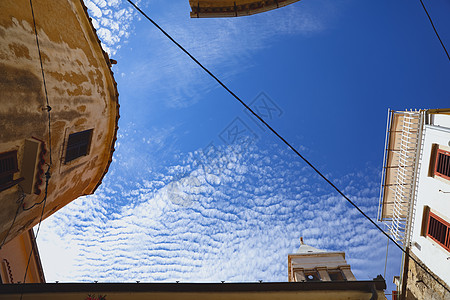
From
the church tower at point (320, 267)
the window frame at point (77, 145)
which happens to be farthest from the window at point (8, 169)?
the church tower at point (320, 267)

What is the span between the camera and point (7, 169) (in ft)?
17.9

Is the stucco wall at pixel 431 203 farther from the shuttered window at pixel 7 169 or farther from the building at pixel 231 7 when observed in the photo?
the shuttered window at pixel 7 169

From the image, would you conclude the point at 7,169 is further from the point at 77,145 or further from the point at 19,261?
the point at 19,261

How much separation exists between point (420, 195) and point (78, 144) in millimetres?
14139

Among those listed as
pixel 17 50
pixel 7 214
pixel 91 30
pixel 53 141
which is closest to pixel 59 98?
pixel 53 141

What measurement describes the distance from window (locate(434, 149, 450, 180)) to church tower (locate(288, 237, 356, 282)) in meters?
10.9

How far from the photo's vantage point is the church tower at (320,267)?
17578mm

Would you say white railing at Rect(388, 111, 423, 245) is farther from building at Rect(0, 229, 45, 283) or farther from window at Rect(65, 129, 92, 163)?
building at Rect(0, 229, 45, 283)

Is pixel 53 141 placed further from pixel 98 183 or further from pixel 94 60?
pixel 98 183

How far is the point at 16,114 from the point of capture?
5.33 meters

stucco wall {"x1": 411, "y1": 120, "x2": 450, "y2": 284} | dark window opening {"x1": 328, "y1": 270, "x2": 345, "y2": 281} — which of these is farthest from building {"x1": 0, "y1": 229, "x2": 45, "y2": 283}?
dark window opening {"x1": 328, "y1": 270, "x2": 345, "y2": 281}

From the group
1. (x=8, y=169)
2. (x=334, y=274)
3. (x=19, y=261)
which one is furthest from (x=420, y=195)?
(x=19, y=261)

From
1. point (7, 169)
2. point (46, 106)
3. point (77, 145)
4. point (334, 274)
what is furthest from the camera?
point (334, 274)

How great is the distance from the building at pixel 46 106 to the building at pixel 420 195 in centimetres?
1360
